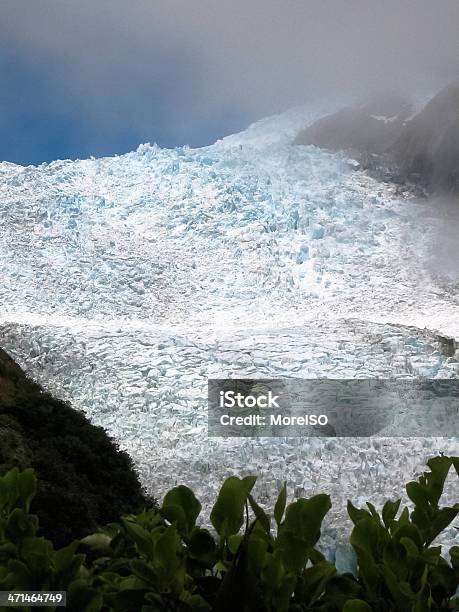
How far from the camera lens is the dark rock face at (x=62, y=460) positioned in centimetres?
486

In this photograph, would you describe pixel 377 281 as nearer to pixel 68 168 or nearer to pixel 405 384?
pixel 405 384

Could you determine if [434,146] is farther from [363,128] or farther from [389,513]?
[389,513]

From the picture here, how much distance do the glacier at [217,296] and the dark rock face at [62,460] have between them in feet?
2.21

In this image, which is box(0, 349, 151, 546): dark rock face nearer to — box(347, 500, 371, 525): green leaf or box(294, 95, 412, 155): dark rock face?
box(347, 500, 371, 525): green leaf

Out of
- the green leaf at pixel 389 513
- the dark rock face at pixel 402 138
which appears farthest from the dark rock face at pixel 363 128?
the green leaf at pixel 389 513

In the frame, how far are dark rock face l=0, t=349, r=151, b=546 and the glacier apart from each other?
2.21ft

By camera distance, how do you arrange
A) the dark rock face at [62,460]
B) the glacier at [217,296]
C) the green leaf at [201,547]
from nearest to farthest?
the green leaf at [201,547], the dark rock face at [62,460], the glacier at [217,296]

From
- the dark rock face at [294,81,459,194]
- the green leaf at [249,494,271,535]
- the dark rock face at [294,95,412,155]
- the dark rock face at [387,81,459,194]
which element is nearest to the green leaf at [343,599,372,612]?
the green leaf at [249,494,271,535]

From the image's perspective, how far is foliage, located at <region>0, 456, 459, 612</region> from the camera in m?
0.67

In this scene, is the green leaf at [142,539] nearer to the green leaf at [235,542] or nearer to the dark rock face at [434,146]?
the green leaf at [235,542]

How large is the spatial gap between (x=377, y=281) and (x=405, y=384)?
17.9 feet

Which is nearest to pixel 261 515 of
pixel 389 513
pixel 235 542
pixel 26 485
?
pixel 235 542

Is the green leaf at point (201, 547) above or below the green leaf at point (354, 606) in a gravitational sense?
above

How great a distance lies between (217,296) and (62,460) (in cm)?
810
